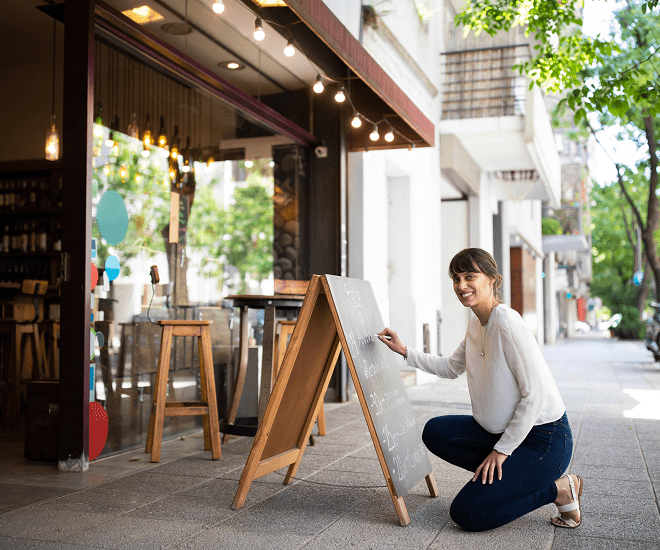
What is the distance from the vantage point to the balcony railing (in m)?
11.8

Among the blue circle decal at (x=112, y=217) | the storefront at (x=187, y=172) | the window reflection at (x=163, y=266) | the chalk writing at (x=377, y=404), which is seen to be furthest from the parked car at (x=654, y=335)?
the chalk writing at (x=377, y=404)

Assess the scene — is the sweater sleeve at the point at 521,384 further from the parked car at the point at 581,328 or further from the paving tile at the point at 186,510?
the parked car at the point at 581,328

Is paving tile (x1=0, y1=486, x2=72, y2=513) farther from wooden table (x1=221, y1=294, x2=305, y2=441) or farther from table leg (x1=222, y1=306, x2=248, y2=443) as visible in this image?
table leg (x1=222, y1=306, x2=248, y2=443)

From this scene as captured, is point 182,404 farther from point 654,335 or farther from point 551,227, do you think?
point 551,227

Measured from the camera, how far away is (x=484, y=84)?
1189 centimetres

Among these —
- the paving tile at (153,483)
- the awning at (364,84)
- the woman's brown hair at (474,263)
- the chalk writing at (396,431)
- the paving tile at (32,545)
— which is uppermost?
the awning at (364,84)

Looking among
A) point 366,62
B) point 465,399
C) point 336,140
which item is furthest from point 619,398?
point 366,62

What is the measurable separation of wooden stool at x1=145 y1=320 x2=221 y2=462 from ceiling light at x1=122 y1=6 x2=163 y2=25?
2441 mm

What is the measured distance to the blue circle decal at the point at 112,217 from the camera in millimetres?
5055

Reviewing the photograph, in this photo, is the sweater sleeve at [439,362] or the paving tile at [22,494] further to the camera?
the sweater sleeve at [439,362]

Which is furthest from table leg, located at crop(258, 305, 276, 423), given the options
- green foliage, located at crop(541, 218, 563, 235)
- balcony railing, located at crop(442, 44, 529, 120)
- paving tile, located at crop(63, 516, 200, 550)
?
green foliage, located at crop(541, 218, 563, 235)

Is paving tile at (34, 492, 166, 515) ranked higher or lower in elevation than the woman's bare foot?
lower

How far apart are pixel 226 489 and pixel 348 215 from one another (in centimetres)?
473

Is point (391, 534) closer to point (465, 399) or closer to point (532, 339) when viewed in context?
point (532, 339)
